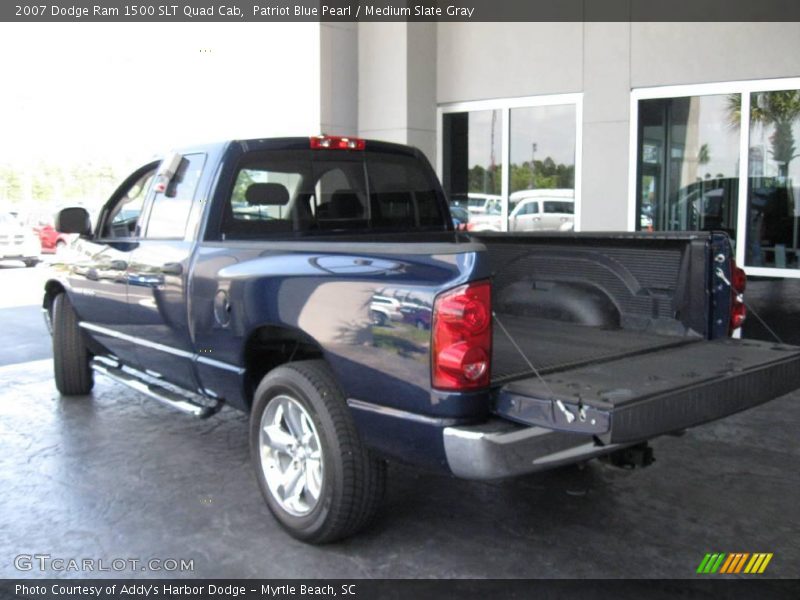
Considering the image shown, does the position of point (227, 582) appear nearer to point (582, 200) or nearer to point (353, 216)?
point (353, 216)

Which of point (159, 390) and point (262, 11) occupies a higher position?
point (262, 11)

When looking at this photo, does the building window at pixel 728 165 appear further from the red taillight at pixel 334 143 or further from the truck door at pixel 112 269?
the truck door at pixel 112 269

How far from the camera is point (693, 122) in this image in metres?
8.59

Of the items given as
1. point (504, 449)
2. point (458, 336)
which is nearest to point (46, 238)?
point (458, 336)

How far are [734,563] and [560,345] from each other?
50.0 inches

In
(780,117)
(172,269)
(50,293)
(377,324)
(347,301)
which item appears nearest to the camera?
(377,324)

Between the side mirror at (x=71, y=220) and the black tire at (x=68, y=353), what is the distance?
72 cm

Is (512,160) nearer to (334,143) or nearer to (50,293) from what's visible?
(334,143)

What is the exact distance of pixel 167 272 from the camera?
4.64 metres

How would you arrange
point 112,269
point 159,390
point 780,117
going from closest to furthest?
point 159,390
point 112,269
point 780,117

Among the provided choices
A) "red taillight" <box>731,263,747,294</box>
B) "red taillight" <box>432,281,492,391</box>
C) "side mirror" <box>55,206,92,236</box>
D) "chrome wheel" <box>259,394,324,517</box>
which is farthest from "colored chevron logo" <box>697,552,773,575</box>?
"side mirror" <box>55,206,92,236</box>

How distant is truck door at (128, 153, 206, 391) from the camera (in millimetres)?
4559

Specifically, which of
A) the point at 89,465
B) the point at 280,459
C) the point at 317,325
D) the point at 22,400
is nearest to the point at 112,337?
the point at 89,465

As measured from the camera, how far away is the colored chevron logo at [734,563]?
3.52 metres
